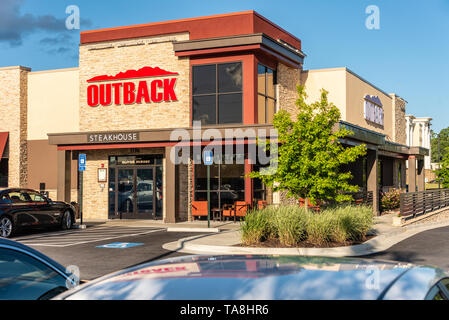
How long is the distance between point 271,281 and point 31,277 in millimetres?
3117

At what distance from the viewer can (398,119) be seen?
38.8 m

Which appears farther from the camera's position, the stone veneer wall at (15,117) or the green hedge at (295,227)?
the stone veneer wall at (15,117)

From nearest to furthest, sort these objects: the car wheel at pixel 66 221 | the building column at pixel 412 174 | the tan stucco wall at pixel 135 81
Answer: the car wheel at pixel 66 221, the tan stucco wall at pixel 135 81, the building column at pixel 412 174

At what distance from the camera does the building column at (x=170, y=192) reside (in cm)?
2275

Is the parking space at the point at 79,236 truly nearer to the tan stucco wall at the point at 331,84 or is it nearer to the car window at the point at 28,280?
the car window at the point at 28,280

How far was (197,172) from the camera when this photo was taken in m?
23.9

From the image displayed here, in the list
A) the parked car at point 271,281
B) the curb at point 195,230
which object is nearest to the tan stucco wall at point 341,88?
the curb at point 195,230

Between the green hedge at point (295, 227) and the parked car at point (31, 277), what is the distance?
9.56m

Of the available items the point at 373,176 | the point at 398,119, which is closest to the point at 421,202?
the point at 373,176

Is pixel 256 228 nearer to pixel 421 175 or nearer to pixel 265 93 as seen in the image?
pixel 265 93

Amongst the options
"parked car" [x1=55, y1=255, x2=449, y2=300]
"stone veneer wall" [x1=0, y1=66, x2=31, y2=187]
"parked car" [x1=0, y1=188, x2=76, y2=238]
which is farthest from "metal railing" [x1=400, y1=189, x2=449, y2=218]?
"parked car" [x1=55, y1=255, x2=449, y2=300]

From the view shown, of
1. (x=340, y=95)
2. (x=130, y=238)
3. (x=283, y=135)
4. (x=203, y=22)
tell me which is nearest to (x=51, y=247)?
(x=130, y=238)
